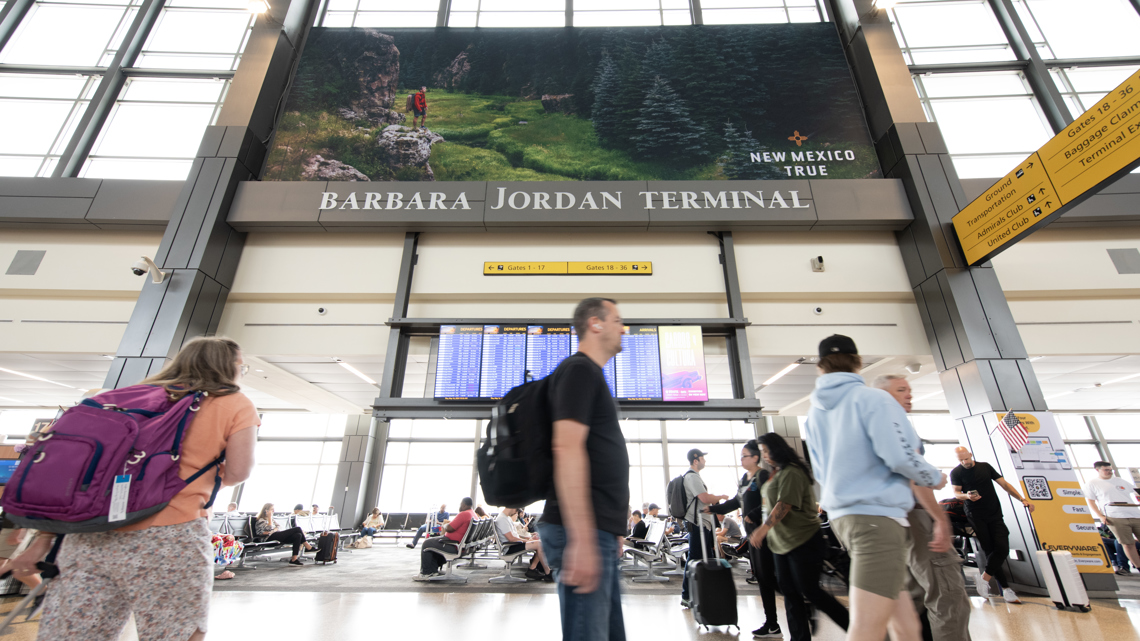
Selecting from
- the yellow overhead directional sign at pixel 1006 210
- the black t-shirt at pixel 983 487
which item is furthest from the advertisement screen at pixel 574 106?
the black t-shirt at pixel 983 487

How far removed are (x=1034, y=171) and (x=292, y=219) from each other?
8438 millimetres

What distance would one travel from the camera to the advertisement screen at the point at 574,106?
7.05 meters

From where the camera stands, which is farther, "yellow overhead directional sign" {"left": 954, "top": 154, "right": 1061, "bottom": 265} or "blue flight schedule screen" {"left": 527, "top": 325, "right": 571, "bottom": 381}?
"blue flight schedule screen" {"left": 527, "top": 325, "right": 571, "bottom": 381}

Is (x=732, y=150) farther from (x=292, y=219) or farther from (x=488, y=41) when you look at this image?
(x=292, y=219)

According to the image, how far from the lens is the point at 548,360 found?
561 cm

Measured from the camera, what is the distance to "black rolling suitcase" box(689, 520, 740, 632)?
3.67m

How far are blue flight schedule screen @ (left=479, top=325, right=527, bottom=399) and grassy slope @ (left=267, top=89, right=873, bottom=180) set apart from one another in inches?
102

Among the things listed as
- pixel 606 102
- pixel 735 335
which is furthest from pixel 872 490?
pixel 606 102

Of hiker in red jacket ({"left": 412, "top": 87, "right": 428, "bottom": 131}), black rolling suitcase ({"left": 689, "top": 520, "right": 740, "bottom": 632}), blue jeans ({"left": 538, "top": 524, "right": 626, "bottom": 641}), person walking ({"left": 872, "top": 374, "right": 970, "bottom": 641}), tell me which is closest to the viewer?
blue jeans ({"left": 538, "top": 524, "right": 626, "bottom": 641})

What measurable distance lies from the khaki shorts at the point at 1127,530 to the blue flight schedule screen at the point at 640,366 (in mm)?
7233

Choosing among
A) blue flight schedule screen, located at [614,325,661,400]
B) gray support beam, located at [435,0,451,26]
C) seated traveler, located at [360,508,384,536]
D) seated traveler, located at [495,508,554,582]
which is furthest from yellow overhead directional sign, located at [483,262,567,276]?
seated traveler, located at [360,508,384,536]

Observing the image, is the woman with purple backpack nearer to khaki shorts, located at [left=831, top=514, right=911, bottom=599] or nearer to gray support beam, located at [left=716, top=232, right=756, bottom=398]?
khaki shorts, located at [left=831, top=514, right=911, bottom=599]

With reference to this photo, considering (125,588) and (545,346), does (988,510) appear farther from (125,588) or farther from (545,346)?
(125,588)

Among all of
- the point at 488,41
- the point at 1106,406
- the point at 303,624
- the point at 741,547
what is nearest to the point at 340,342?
the point at 303,624
